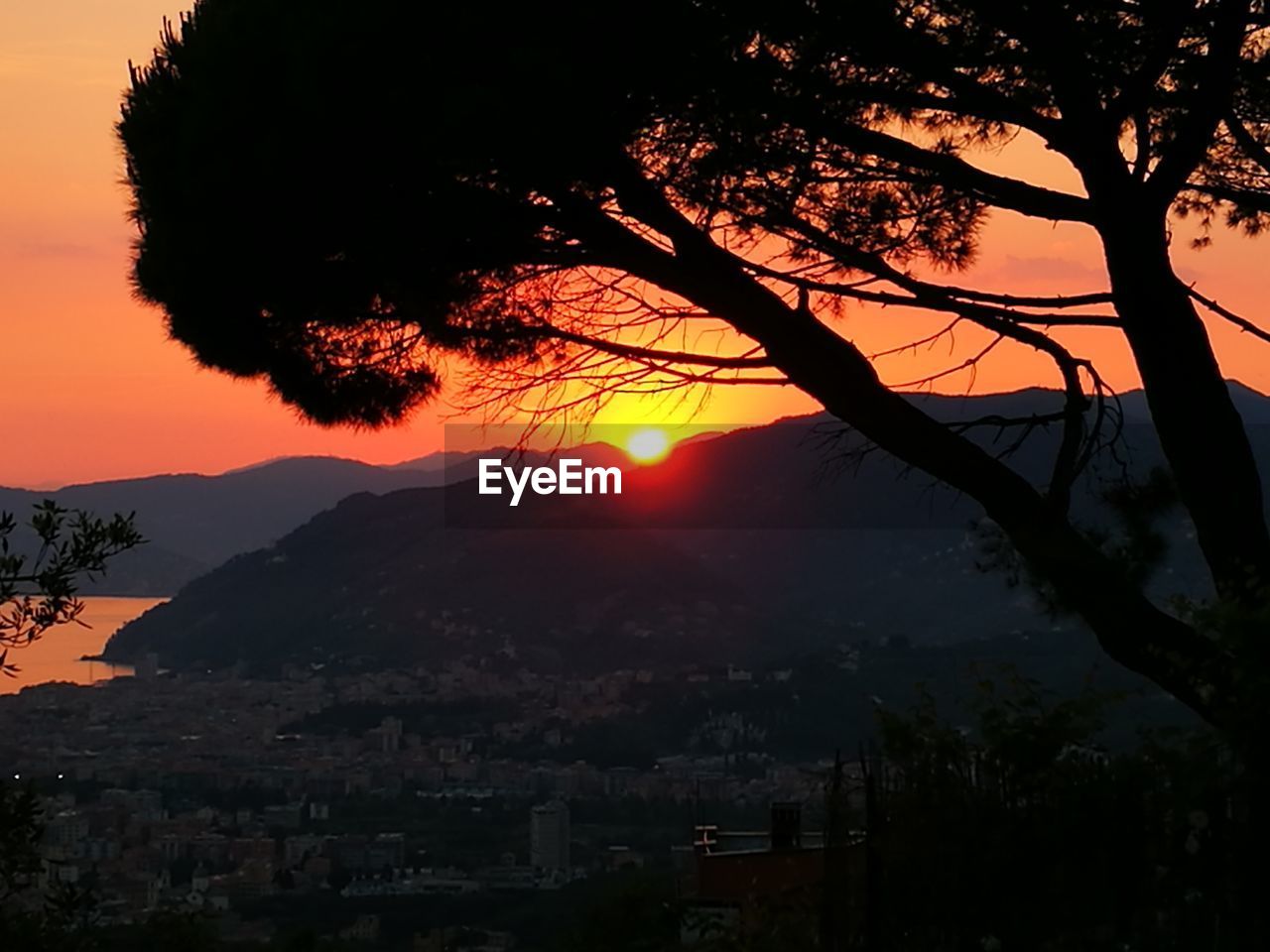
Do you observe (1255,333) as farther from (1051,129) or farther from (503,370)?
(503,370)

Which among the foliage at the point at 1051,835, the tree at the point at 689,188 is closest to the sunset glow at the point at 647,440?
the tree at the point at 689,188

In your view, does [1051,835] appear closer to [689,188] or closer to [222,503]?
[689,188]

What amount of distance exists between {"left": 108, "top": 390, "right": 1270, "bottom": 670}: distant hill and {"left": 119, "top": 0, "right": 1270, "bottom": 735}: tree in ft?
93.0

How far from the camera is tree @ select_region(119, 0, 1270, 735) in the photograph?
17.8 ft

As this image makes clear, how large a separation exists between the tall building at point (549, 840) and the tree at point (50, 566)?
1704 cm

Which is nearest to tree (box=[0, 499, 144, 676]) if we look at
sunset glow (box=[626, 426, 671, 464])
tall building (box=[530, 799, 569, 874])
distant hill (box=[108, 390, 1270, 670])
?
sunset glow (box=[626, 426, 671, 464])

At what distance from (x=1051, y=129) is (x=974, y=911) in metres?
2.62

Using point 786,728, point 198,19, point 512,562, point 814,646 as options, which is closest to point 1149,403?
point 198,19

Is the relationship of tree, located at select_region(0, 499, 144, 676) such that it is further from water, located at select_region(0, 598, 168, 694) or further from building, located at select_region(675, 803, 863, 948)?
water, located at select_region(0, 598, 168, 694)

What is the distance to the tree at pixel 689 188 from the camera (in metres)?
5.43

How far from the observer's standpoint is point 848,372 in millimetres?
5852

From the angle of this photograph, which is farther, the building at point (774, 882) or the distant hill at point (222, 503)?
the distant hill at point (222, 503)

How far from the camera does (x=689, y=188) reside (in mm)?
5934

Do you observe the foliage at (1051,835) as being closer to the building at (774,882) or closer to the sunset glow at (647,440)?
the building at (774,882)
